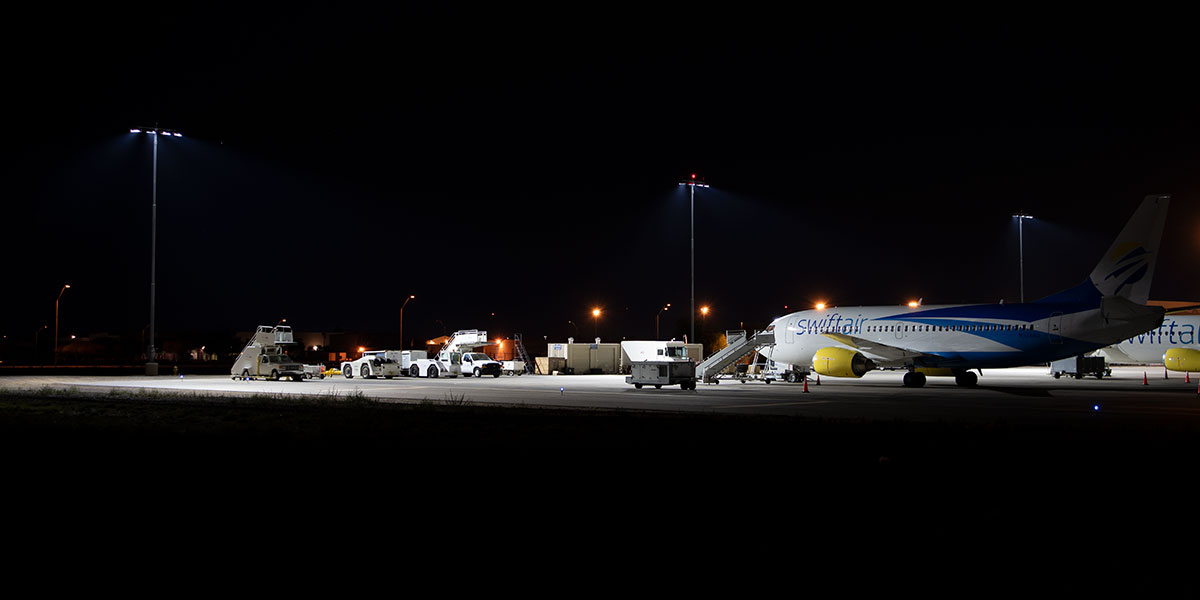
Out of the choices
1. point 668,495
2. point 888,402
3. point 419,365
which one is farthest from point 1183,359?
point 668,495

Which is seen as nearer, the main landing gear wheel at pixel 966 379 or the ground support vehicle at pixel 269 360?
the main landing gear wheel at pixel 966 379

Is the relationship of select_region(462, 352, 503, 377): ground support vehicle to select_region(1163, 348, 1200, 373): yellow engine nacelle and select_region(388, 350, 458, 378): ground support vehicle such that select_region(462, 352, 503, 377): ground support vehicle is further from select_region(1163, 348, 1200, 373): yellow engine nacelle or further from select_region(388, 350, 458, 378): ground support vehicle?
select_region(1163, 348, 1200, 373): yellow engine nacelle

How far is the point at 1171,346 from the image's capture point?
5278 centimetres

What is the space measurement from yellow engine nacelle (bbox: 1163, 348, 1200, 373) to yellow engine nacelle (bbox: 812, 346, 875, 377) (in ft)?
82.8

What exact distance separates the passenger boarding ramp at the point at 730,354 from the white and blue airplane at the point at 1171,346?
21145 millimetres

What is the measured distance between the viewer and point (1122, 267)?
33625 millimetres

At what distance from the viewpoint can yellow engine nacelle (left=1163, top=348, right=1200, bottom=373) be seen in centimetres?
5019

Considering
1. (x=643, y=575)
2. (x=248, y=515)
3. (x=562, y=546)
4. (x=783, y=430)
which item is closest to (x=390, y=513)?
(x=248, y=515)

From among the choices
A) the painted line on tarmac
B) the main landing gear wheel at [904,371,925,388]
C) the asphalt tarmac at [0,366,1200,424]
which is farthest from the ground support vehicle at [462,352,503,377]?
the painted line on tarmac

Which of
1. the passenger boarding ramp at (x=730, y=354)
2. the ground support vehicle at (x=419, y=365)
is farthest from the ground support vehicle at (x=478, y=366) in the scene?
the passenger boarding ramp at (x=730, y=354)

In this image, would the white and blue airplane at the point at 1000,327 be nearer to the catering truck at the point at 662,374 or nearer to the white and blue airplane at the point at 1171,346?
the catering truck at the point at 662,374

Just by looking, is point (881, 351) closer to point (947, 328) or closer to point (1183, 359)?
point (947, 328)

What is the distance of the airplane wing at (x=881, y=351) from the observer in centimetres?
3834

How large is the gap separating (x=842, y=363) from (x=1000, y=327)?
6568 millimetres
